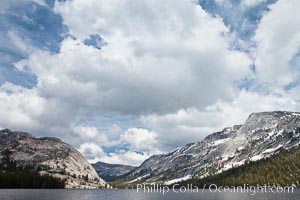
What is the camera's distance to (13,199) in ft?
414

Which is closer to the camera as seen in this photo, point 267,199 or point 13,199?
point 13,199

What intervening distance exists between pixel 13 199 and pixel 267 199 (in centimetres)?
10559

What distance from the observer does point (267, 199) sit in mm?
148875
